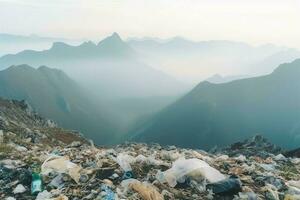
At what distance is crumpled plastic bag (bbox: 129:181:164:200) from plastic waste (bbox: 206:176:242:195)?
1334mm

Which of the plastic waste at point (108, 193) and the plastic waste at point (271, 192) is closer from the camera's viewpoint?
the plastic waste at point (108, 193)

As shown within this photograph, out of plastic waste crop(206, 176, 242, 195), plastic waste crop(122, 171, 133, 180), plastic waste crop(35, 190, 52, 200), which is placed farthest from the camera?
plastic waste crop(122, 171, 133, 180)

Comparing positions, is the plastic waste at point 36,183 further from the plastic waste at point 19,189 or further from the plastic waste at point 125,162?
the plastic waste at point 125,162

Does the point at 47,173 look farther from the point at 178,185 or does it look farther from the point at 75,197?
the point at 178,185

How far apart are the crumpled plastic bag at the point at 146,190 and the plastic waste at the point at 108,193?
1.55ft

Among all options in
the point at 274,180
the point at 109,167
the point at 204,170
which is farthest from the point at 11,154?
the point at 274,180

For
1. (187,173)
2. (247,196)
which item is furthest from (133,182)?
(247,196)

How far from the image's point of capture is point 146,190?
1010 cm

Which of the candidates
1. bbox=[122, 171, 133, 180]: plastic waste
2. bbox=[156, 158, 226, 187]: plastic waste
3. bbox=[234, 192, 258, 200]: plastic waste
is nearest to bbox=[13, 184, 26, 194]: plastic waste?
bbox=[122, 171, 133, 180]: plastic waste

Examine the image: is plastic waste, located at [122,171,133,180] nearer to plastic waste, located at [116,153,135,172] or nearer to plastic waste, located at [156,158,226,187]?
plastic waste, located at [116,153,135,172]

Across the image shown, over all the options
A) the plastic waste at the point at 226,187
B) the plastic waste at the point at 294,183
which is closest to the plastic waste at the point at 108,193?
the plastic waste at the point at 226,187

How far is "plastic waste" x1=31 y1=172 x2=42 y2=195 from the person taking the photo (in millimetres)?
10875

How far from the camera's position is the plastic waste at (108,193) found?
9719 millimetres

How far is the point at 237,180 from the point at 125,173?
7.99 feet
